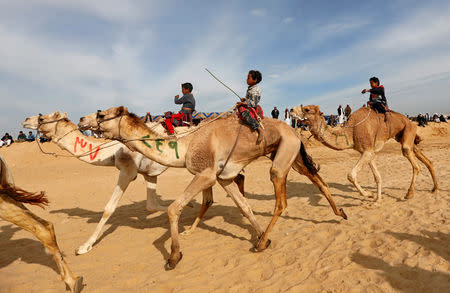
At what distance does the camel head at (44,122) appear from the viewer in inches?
206

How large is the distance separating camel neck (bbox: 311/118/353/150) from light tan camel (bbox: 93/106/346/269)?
235 cm

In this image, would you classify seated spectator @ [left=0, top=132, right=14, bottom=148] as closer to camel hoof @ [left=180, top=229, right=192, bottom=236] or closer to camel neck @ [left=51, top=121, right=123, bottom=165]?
camel neck @ [left=51, top=121, right=123, bottom=165]

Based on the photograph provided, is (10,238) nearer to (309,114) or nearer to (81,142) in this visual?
(81,142)

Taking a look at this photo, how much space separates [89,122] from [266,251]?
378 cm

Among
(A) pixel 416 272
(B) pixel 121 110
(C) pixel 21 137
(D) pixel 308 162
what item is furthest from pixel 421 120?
(C) pixel 21 137

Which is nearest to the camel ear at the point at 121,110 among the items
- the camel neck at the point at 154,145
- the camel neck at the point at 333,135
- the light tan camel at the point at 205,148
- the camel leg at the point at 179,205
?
the light tan camel at the point at 205,148

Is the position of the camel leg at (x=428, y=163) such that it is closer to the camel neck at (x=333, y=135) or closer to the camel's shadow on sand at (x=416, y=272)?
the camel neck at (x=333, y=135)

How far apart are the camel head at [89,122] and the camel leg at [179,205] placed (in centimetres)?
199

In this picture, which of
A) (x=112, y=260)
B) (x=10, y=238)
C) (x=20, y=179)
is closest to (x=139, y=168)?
(x=112, y=260)

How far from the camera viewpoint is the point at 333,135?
7180 mm

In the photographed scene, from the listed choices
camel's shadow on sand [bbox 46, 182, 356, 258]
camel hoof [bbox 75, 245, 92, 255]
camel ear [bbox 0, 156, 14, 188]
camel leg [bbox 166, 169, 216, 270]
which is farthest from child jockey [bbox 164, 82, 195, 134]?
camel ear [bbox 0, 156, 14, 188]

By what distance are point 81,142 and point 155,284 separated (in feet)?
11.0

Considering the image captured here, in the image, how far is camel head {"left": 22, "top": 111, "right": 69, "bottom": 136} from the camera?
17.1ft

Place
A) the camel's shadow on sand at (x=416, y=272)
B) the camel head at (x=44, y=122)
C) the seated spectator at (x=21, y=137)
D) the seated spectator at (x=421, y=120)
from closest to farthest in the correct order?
the camel's shadow on sand at (x=416, y=272) < the camel head at (x=44, y=122) < the seated spectator at (x=21, y=137) < the seated spectator at (x=421, y=120)
